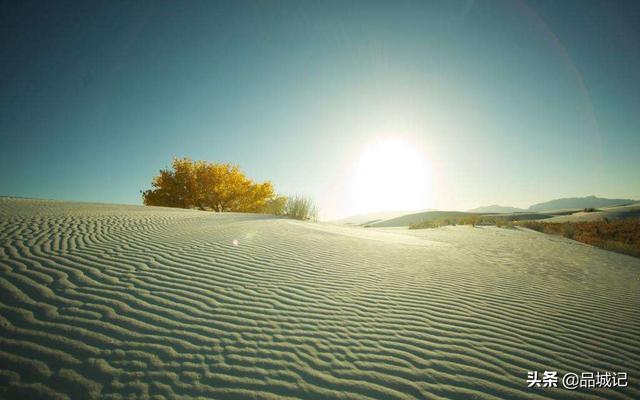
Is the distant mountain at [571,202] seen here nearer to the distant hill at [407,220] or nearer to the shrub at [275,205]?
the distant hill at [407,220]

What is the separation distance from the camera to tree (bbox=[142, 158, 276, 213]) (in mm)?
18688

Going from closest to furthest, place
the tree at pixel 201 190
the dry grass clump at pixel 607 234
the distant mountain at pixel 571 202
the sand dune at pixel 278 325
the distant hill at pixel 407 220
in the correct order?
the sand dune at pixel 278 325
the dry grass clump at pixel 607 234
the tree at pixel 201 190
the distant hill at pixel 407 220
the distant mountain at pixel 571 202

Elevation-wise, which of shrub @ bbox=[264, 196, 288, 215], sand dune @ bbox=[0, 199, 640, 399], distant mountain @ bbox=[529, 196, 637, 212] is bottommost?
sand dune @ bbox=[0, 199, 640, 399]

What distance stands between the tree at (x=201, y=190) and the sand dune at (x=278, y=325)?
46.6 feet

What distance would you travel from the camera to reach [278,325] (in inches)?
94.3

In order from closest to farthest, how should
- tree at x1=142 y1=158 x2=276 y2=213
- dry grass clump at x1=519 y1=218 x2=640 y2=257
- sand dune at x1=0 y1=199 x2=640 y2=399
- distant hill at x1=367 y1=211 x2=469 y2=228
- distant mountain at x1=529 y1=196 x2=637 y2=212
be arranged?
sand dune at x1=0 y1=199 x2=640 y2=399
dry grass clump at x1=519 y1=218 x2=640 y2=257
tree at x1=142 y1=158 x2=276 y2=213
distant hill at x1=367 y1=211 x2=469 y2=228
distant mountain at x1=529 y1=196 x2=637 y2=212

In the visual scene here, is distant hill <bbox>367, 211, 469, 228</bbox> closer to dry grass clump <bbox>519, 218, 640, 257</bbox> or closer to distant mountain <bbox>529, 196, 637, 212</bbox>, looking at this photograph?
dry grass clump <bbox>519, 218, 640, 257</bbox>

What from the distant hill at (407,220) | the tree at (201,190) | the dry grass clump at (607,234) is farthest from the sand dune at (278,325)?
the distant hill at (407,220)

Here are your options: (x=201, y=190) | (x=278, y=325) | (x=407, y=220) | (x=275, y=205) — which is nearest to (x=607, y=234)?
(x=278, y=325)

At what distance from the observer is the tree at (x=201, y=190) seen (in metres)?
18.7

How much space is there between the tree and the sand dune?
14.2 m

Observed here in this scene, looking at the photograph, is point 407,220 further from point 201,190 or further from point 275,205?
point 201,190

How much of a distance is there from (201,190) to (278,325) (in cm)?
1826

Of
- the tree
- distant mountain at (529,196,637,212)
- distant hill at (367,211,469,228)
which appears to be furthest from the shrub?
distant mountain at (529,196,637,212)
